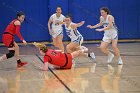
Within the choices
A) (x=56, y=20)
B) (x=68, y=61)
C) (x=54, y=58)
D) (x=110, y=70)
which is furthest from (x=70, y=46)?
(x=110, y=70)

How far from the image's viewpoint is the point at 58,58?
9.21 meters

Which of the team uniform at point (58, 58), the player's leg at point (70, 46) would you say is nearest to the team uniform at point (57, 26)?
the player's leg at point (70, 46)

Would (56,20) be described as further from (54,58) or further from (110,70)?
(110,70)

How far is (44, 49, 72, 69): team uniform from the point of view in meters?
9.16

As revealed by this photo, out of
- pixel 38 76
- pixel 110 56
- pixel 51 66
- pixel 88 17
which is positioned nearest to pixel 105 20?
pixel 110 56

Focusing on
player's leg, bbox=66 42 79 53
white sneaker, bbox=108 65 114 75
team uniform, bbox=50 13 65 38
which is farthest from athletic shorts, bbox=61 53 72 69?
team uniform, bbox=50 13 65 38

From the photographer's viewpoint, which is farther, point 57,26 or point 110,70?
point 57,26

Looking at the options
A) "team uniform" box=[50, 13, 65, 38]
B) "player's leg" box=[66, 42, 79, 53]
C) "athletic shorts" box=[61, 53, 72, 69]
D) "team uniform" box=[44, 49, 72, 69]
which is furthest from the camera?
"team uniform" box=[50, 13, 65, 38]

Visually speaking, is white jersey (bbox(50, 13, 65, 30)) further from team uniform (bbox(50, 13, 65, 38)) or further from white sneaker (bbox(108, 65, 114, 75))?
white sneaker (bbox(108, 65, 114, 75))

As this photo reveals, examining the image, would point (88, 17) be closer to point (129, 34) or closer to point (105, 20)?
point (129, 34)

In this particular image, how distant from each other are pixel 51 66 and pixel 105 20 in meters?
2.06

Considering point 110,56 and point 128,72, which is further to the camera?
point 110,56

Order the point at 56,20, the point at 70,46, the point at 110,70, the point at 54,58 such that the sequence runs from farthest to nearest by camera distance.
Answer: the point at 56,20, the point at 70,46, the point at 110,70, the point at 54,58

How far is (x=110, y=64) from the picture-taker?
1034 centimetres
